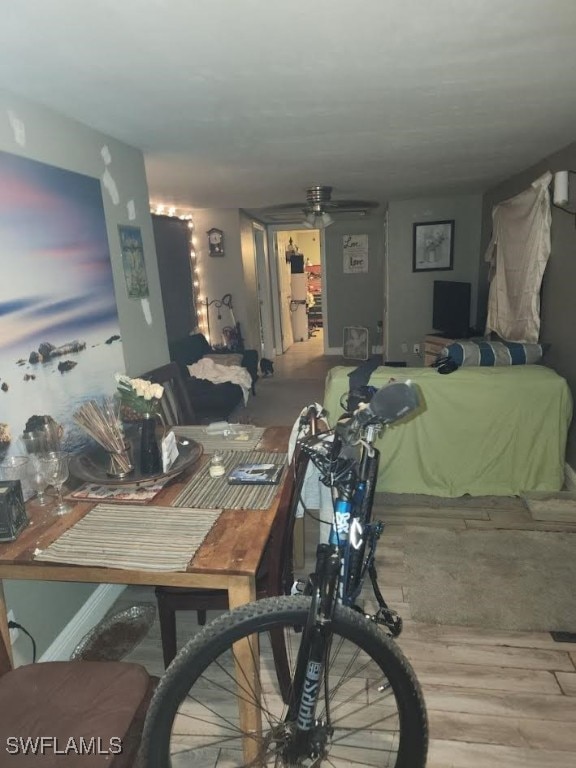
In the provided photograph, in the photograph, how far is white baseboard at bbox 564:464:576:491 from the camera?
306 cm

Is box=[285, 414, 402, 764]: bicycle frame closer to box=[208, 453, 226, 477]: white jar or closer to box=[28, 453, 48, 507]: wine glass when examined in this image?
box=[208, 453, 226, 477]: white jar

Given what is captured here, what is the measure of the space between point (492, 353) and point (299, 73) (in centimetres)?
214

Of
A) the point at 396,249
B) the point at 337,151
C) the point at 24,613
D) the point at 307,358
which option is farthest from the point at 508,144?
the point at 307,358

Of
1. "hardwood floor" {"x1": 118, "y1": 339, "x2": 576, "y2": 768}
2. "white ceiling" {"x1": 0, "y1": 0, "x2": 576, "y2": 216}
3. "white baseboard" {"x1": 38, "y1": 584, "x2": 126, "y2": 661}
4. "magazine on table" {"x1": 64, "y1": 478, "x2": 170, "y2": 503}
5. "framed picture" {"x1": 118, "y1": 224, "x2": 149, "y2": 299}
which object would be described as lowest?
"hardwood floor" {"x1": 118, "y1": 339, "x2": 576, "y2": 768}

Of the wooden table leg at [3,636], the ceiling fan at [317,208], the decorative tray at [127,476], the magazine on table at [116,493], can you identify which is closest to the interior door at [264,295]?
the ceiling fan at [317,208]

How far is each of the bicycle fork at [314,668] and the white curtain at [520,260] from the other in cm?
314

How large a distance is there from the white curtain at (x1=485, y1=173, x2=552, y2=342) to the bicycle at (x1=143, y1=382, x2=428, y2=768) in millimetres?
2627

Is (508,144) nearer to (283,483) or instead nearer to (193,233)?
(283,483)

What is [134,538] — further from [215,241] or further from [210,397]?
[215,241]

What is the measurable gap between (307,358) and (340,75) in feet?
19.8

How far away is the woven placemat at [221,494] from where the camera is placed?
154cm

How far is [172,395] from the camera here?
114 inches

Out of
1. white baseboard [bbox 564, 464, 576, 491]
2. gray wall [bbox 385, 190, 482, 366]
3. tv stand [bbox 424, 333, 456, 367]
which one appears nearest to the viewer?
white baseboard [bbox 564, 464, 576, 491]

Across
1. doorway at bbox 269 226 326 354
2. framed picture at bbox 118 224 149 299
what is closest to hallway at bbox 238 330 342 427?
doorway at bbox 269 226 326 354
